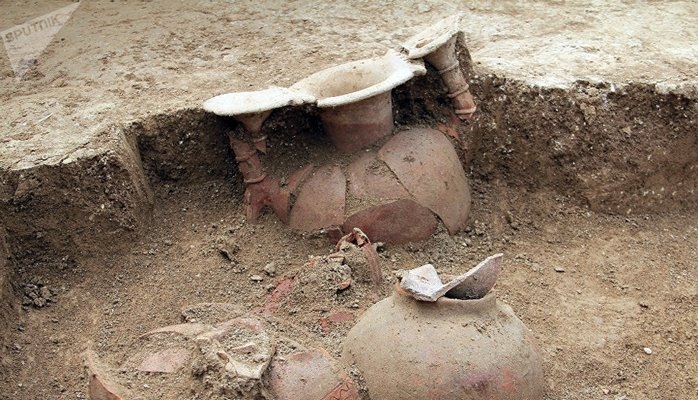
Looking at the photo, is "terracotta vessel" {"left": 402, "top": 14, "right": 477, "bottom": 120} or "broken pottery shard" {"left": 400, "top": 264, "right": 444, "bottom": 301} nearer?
"broken pottery shard" {"left": 400, "top": 264, "right": 444, "bottom": 301}

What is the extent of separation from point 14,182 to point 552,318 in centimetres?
230

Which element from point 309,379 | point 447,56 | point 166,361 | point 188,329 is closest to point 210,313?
point 188,329

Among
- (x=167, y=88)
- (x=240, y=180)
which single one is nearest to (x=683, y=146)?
(x=240, y=180)

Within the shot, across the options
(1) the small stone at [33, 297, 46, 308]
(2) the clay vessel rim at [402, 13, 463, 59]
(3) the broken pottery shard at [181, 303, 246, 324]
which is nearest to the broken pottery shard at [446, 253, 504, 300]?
(3) the broken pottery shard at [181, 303, 246, 324]

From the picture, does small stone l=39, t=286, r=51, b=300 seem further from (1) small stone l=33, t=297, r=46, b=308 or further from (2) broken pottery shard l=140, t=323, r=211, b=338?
(2) broken pottery shard l=140, t=323, r=211, b=338

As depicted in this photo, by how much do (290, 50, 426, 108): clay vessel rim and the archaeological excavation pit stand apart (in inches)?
1.4

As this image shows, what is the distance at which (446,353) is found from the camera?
2914mm

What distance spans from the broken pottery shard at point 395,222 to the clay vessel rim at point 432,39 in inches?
26.3

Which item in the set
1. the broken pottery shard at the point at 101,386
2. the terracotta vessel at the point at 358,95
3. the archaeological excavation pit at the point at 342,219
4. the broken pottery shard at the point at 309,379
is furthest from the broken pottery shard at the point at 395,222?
the broken pottery shard at the point at 101,386

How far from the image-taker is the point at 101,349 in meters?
3.75

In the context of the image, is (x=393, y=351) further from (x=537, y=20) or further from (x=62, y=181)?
(x=537, y=20)

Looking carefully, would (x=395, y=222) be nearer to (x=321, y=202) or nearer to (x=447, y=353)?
(x=321, y=202)

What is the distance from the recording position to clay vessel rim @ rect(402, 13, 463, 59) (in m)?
4.18

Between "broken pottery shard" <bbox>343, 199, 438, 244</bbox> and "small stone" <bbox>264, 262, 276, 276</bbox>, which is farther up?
"broken pottery shard" <bbox>343, 199, 438, 244</bbox>
